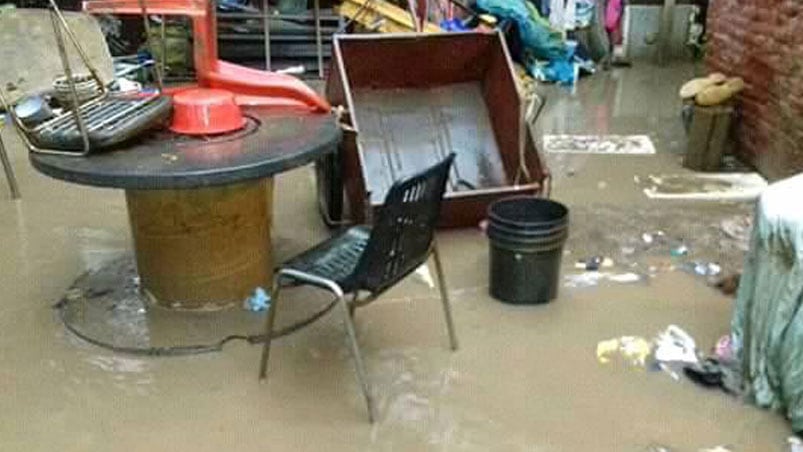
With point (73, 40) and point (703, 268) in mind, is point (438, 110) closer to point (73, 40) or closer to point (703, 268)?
point (703, 268)

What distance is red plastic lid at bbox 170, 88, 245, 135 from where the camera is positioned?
10.6ft

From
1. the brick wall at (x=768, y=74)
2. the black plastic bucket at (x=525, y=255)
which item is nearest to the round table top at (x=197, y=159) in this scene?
the black plastic bucket at (x=525, y=255)

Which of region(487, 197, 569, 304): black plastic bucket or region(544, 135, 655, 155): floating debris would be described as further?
region(544, 135, 655, 155): floating debris

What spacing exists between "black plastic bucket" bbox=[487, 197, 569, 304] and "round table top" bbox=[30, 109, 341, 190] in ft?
2.53

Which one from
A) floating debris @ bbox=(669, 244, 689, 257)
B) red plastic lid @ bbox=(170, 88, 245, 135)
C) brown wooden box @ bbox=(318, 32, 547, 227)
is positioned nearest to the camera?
red plastic lid @ bbox=(170, 88, 245, 135)

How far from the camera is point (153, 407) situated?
279 cm

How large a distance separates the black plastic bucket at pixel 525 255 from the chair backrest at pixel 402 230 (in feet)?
1.90

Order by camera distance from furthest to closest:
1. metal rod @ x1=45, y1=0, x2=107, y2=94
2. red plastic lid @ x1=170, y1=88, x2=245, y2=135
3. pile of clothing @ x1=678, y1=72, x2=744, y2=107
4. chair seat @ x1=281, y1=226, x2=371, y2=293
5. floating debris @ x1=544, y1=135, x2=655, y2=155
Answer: floating debris @ x1=544, y1=135, x2=655, y2=155
pile of clothing @ x1=678, y1=72, x2=744, y2=107
red plastic lid @ x1=170, y1=88, x2=245, y2=135
metal rod @ x1=45, y1=0, x2=107, y2=94
chair seat @ x1=281, y1=226, x2=371, y2=293

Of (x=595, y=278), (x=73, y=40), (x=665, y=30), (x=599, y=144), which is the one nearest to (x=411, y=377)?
(x=595, y=278)

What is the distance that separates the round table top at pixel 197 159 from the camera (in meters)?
2.78

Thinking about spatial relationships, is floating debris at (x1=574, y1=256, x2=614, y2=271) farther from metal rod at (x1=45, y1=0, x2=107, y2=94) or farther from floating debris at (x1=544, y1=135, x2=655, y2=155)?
metal rod at (x1=45, y1=0, x2=107, y2=94)

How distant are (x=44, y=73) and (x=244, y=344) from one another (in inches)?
158

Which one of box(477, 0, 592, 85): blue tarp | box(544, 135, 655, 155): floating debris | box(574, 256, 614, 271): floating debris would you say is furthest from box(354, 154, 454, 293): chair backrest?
box(477, 0, 592, 85): blue tarp

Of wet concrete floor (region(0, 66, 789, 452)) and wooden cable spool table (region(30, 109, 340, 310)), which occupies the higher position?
wooden cable spool table (region(30, 109, 340, 310))
